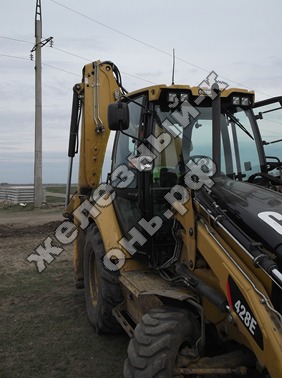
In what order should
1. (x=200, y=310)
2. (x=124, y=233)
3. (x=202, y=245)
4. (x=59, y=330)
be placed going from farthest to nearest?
(x=59, y=330), (x=124, y=233), (x=202, y=245), (x=200, y=310)

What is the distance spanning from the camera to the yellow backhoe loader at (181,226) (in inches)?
110

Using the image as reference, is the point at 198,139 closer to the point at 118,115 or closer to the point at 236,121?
the point at 236,121

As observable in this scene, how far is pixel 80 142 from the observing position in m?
5.98

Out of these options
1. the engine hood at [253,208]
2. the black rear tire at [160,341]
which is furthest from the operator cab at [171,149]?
the black rear tire at [160,341]

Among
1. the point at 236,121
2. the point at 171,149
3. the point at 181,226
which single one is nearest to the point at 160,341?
the point at 181,226

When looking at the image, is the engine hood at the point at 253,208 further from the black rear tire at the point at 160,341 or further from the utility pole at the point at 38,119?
the utility pole at the point at 38,119

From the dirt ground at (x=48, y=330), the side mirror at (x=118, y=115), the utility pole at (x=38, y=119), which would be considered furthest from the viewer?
the utility pole at (x=38, y=119)

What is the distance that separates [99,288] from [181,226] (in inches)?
57.7

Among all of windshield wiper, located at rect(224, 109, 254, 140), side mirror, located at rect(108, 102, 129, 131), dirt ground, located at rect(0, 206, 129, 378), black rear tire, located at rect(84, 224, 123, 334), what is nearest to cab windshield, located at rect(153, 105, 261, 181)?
windshield wiper, located at rect(224, 109, 254, 140)

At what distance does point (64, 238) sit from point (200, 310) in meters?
7.20

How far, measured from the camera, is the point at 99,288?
4.64 m

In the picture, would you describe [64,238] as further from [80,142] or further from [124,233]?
[124,233]

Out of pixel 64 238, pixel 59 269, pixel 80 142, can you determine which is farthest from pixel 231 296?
pixel 64 238

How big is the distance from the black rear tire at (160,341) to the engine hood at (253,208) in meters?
0.74
